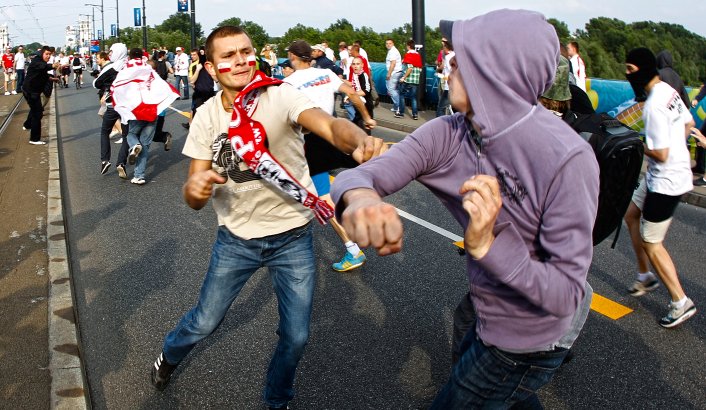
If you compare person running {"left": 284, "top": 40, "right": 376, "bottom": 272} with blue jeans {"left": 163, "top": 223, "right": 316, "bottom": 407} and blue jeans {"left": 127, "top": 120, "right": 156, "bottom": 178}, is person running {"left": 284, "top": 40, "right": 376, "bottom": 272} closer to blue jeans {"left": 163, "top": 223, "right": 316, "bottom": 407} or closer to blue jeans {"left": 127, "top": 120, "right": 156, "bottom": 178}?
blue jeans {"left": 163, "top": 223, "right": 316, "bottom": 407}

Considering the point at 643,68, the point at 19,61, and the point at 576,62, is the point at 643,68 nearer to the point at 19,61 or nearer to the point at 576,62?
the point at 576,62

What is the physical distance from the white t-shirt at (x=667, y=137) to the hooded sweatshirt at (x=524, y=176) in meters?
2.80

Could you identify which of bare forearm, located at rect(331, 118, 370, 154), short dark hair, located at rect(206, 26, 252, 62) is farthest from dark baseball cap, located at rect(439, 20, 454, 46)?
short dark hair, located at rect(206, 26, 252, 62)

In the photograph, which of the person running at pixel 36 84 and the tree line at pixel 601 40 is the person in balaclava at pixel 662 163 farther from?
the tree line at pixel 601 40

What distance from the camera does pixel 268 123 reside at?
8.73 ft

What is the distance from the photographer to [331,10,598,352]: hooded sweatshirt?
1.52 m

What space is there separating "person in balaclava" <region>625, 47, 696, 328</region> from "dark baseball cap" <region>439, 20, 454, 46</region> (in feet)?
9.14

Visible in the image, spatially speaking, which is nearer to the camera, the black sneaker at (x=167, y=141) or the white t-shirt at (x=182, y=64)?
the black sneaker at (x=167, y=141)

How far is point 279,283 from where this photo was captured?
288 cm

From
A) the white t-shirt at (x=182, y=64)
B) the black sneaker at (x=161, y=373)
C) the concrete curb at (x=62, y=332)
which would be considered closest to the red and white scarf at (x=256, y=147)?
the black sneaker at (x=161, y=373)

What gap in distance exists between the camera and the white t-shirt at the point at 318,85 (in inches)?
228

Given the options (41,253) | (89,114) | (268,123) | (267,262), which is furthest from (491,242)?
(89,114)

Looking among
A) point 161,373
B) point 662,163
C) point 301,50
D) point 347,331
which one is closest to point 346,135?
point 161,373

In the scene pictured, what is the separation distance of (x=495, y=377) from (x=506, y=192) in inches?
21.2
